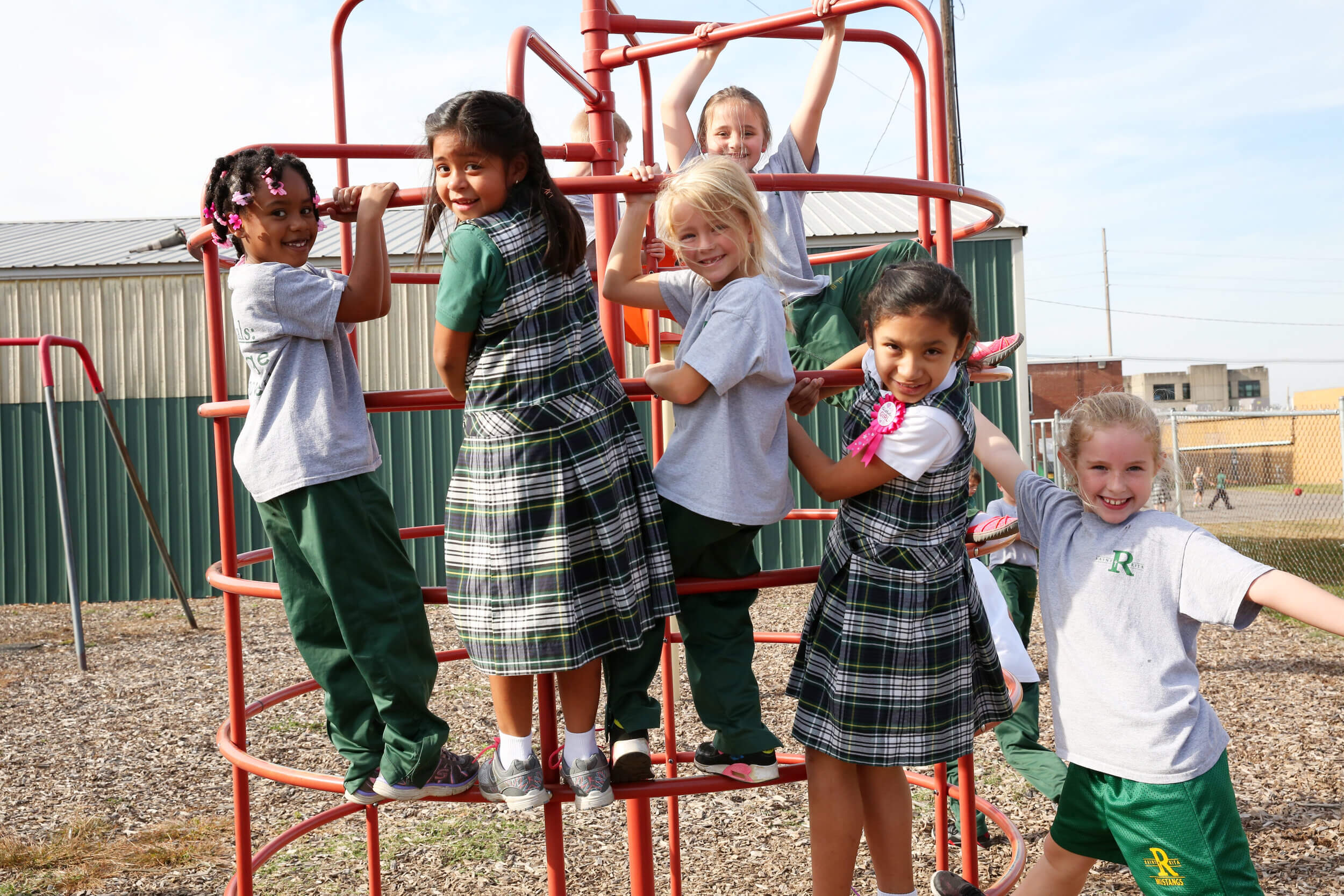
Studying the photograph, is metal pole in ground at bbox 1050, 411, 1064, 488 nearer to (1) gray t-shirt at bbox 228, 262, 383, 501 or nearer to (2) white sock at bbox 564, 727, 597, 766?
(2) white sock at bbox 564, 727, 597, 766

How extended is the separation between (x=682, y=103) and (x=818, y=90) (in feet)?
1.21

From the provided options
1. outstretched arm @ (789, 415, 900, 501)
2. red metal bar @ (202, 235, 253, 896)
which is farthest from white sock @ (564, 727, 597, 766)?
red metal bar @ (202, 235, 253, 896)

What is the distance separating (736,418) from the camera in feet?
5.62

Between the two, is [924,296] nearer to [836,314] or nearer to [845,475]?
[845,475]

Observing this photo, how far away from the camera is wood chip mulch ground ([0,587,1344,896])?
3379mm

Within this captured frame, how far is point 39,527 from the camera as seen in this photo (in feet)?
34.1

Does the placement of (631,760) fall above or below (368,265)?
below

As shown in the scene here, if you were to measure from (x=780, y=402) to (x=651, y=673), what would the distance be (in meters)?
0.52

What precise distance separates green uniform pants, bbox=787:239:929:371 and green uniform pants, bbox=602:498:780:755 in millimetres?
762

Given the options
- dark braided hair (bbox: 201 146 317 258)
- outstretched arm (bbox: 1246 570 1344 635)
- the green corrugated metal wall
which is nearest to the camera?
outstretched arm (bbox: 1246 570 1344 635)

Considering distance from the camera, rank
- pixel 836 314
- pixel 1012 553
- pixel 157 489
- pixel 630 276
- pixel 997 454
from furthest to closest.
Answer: pixel 157 489, pixel 1012 553, pixel 836 314, pixel 997 454, pixel 630 276

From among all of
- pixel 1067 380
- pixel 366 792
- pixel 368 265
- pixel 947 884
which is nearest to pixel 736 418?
pixel 368 265

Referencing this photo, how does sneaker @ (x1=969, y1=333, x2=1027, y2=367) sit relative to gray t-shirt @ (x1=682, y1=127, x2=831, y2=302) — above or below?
below

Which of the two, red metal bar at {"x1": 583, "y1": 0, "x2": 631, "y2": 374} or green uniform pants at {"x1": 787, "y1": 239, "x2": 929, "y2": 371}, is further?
green uniform pants at {"x1": 787, "y1": 239, "x2": 929, "y2": 371}
